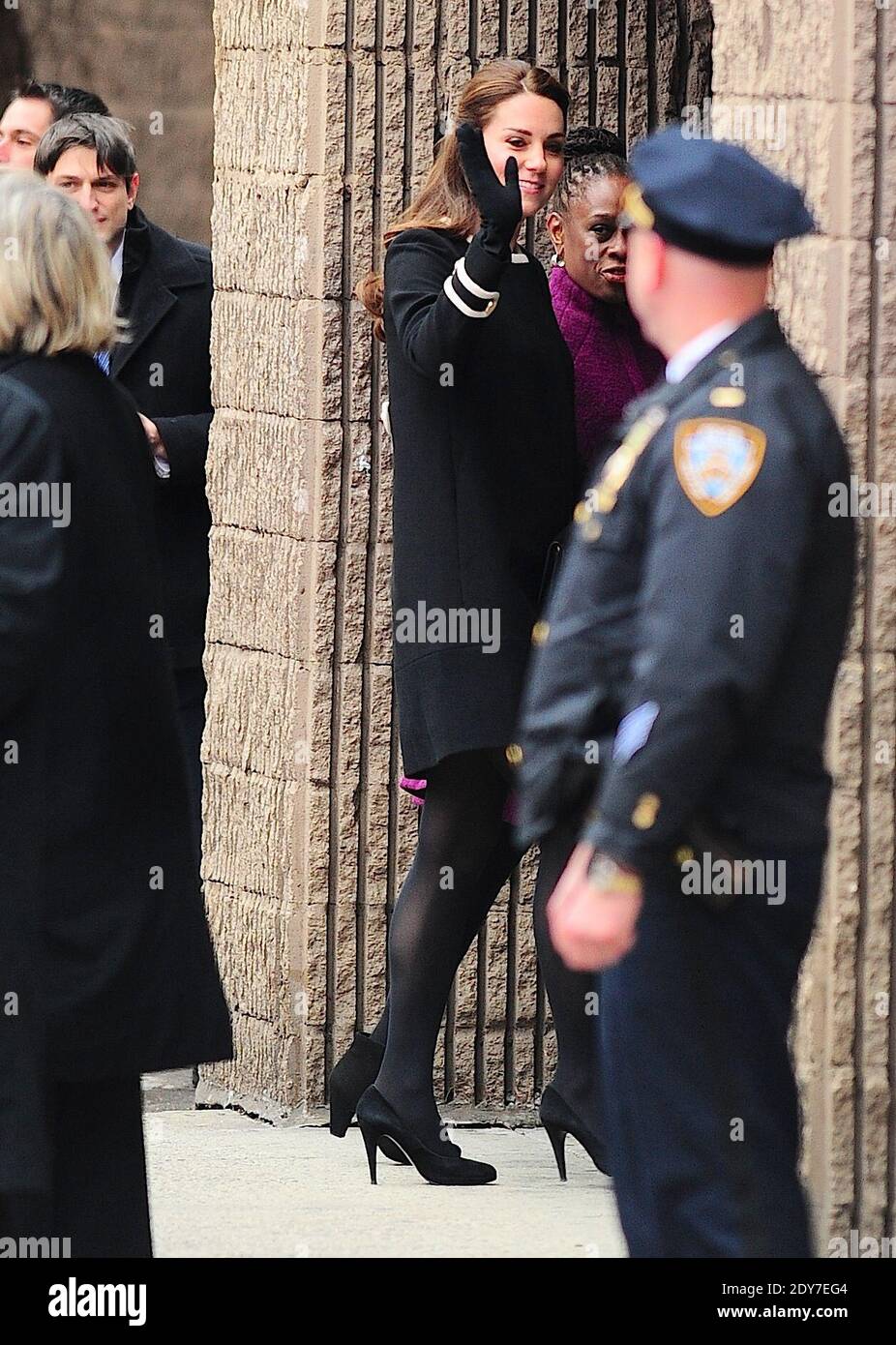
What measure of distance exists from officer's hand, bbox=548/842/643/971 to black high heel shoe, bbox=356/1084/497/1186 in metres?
1.99

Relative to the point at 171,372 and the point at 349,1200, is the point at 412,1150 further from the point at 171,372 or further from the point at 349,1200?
the point at 171,372

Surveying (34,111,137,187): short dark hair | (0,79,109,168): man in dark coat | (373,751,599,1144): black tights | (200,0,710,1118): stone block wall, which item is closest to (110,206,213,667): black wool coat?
(200,0,710,1118): stone block wall

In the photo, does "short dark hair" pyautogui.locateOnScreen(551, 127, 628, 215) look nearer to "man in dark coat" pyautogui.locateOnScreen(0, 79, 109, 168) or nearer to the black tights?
the black tights

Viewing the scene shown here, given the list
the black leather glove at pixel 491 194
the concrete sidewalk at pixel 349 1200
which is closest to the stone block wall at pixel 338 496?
the concrete sidewalk at pixel 349 1200

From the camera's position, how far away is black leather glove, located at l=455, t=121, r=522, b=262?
4570mm

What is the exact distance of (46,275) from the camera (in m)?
3.78

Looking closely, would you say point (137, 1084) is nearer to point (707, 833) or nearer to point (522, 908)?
point (707, 833)

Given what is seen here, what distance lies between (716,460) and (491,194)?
165 centimetres

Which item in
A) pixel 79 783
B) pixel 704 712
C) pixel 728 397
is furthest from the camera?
pixel 79 783

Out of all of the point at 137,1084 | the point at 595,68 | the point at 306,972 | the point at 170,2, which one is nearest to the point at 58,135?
the point at 595,68

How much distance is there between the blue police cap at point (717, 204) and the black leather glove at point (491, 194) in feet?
4.45

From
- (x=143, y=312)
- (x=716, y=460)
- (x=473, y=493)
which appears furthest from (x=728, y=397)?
(x=143, y=312)

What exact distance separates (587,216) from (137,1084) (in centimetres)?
198

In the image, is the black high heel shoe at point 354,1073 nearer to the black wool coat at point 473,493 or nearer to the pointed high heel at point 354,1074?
A: the pointed high heel at point 354,1074
